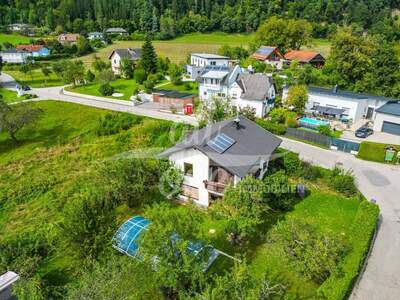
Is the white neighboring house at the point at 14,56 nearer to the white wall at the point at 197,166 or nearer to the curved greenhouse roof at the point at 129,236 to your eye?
the white wall at the point at 197,166

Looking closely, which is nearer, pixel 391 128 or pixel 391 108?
pixel 391 128

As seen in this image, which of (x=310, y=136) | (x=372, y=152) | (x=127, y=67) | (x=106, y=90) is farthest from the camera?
(x=127, y=67)

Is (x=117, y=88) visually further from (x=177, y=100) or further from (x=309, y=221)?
(x=309, y=221)

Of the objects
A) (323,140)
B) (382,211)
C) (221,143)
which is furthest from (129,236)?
(323,140)

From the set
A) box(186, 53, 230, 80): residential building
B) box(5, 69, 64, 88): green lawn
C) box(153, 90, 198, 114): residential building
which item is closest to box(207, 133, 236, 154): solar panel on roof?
box(153, 90, 198, 114): residential building

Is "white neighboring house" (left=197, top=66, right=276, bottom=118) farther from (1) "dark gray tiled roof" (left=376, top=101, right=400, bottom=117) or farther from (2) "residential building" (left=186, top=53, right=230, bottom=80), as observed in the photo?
(2) "residential building" (left=186, top=53, right=230, bottom=80)

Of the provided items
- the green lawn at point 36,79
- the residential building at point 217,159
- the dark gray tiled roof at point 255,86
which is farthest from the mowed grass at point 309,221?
the green lawn at point 36,79
